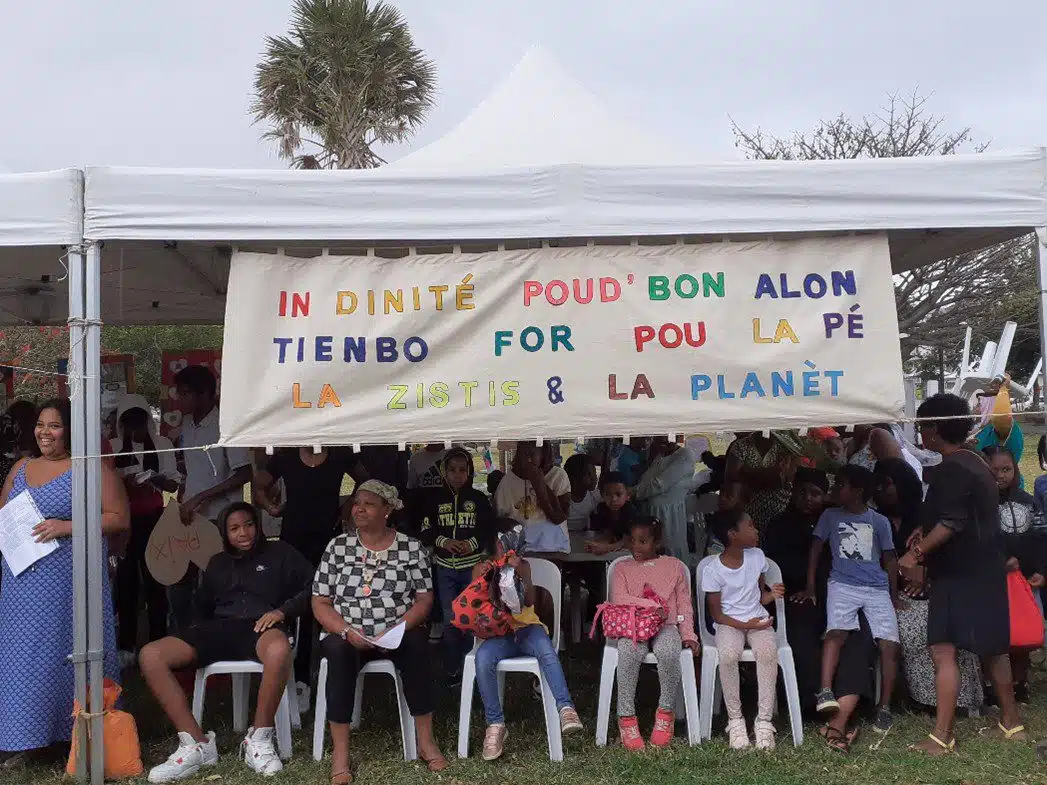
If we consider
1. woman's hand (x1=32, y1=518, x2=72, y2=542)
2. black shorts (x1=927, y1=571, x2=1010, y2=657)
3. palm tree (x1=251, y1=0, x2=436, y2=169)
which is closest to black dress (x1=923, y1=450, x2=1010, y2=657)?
black shorts (x1=927, y1=571, x2=1010, y2=657)

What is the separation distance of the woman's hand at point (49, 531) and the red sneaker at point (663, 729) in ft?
8.76

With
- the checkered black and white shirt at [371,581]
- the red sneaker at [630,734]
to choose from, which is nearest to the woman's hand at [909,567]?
the red sneaker at [630,734]

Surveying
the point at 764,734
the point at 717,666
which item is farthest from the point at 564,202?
the point at 764,734

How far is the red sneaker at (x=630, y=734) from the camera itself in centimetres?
397

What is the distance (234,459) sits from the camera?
5.41 metres

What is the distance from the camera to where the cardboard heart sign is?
5.14m

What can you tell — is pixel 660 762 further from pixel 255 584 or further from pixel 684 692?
pixel 255 584

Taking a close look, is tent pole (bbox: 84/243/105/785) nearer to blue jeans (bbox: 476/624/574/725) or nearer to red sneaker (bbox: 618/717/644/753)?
blue jeans (bbox: 476/624/574/725)

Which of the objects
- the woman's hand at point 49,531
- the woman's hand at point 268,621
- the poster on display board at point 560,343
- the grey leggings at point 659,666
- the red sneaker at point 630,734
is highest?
the poster on display board at point 560,343

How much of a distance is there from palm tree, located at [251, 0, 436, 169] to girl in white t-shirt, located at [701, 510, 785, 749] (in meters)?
11.9

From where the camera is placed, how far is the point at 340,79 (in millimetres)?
15211

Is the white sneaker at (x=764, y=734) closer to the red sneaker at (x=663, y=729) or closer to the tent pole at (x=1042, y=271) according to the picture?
the red sneaker at (x=663, y=729)

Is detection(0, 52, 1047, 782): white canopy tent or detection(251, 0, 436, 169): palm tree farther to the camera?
detection(251, 0, 436, 169): palm tree

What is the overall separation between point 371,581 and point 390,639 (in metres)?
0.27
